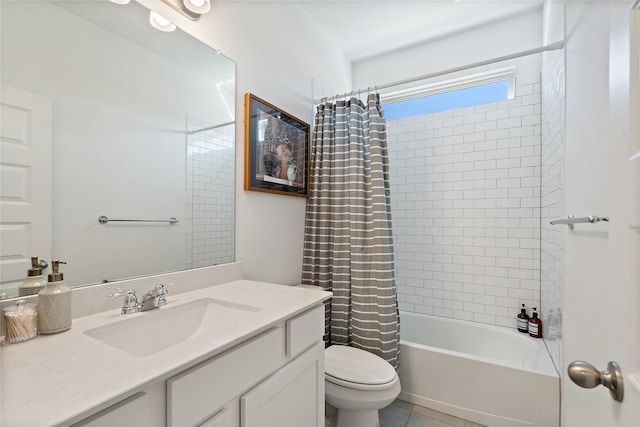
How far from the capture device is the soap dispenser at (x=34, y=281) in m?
0.81

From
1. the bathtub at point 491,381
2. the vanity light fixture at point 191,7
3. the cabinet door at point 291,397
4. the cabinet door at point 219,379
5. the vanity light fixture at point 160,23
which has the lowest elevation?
the bathtub at point 491,381

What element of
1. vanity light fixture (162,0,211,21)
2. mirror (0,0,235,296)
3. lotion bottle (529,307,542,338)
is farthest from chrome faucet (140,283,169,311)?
lotion bottle (529,307,542,338)

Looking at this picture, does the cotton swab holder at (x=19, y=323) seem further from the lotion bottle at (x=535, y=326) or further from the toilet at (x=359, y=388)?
the lotion bottle at (x=535, y=326)

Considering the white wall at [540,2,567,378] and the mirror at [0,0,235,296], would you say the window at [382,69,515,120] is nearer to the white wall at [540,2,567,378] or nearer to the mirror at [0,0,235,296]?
the white wall at [540,2,567,378]

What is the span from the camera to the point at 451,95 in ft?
8.16

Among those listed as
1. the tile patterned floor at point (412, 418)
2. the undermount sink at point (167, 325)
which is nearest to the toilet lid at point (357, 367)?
the tile patterned floor at point (412, 418)

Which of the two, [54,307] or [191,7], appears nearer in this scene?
[54,307]

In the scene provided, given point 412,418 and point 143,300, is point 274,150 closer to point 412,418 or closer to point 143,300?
point 143,300

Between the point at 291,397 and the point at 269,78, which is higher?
the point at 269,78

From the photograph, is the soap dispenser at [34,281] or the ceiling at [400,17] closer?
the soap dispenser at [34,281]

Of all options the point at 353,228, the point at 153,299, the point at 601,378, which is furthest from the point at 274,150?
the point at 601,378

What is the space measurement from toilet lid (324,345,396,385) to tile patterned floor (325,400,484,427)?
448 mm

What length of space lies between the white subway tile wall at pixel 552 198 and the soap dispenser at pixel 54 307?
74.7 inches

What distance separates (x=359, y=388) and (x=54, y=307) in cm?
125
